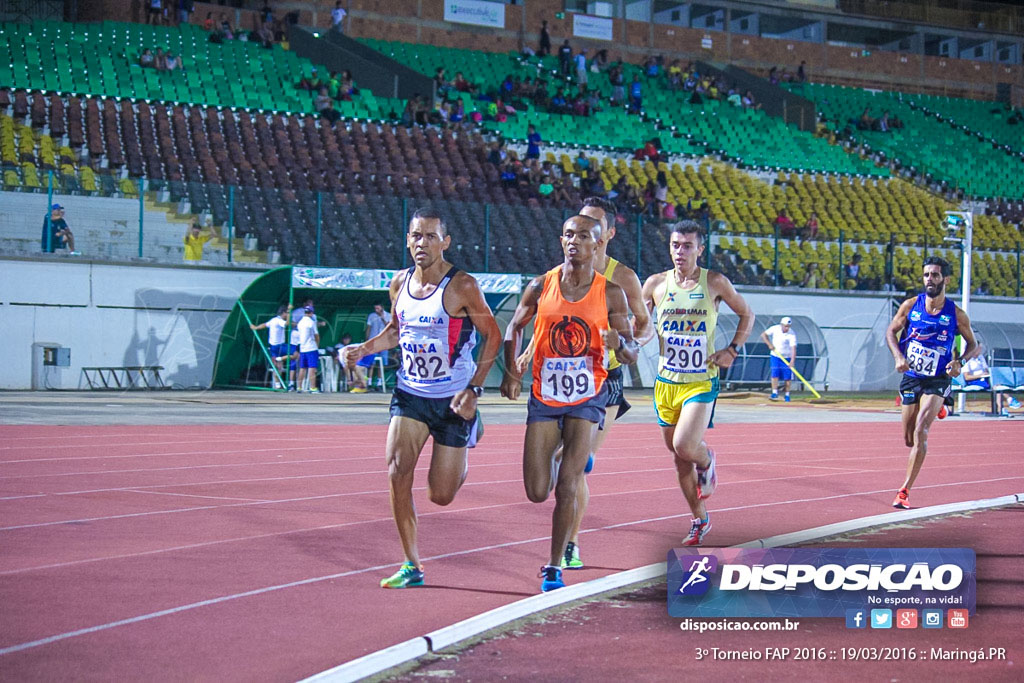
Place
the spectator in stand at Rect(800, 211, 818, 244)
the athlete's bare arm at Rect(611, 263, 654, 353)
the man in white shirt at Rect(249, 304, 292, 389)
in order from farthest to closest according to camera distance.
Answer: the spectator in stand at Rect(800, 211, 818, 244) → the man in white shirt at Rect(249, 304, 292, 389) → the athlete's bare arm at Rect(611, 263, 654, 353)

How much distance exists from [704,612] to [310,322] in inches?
819

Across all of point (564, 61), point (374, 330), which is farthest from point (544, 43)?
point (374, 330)

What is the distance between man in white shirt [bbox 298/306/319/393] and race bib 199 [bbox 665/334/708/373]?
18082mm

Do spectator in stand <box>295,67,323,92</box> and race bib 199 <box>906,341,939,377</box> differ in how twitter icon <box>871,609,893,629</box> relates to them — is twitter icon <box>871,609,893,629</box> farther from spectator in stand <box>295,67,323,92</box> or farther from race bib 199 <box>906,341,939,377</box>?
spectator in stand <box>295,67,323,92</box>

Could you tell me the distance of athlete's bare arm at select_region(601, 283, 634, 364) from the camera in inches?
279

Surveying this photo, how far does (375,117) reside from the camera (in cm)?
3675

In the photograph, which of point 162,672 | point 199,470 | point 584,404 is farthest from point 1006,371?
point 162,672

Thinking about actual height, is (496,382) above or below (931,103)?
below

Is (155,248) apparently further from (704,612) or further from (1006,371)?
(704,612)

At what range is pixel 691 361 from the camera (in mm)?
8602

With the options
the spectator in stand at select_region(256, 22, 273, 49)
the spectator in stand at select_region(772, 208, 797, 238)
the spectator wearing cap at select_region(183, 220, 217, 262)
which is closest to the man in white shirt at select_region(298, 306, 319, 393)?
the spectator wearing cap at select_region(183, 220, 217, 262)

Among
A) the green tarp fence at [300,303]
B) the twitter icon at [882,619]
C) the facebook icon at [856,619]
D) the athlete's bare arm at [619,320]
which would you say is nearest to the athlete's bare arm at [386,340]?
the athlete's bare arm at [619,320]

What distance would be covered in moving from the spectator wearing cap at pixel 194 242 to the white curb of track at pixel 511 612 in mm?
20298

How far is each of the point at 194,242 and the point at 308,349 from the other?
11.5 ft
